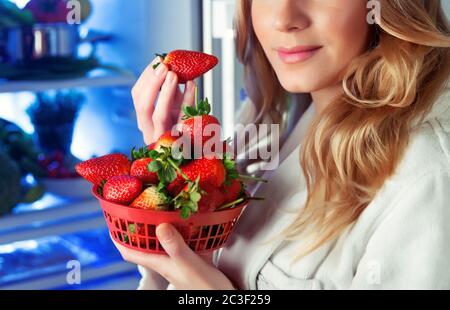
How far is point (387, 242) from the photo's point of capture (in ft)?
2.89

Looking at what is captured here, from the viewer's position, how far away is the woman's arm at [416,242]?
2.84ft

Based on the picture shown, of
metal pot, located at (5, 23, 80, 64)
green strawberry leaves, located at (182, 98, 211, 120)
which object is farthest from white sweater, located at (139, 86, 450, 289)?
metal pot, located at (5, 23, 80, 64)

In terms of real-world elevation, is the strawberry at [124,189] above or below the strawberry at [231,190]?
above

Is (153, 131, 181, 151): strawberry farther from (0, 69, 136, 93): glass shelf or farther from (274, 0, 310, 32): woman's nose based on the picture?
(0, 69, 136, 93): glass shelf

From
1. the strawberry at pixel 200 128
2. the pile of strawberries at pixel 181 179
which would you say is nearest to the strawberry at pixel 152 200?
the pile of strawberries at pixel 181 179

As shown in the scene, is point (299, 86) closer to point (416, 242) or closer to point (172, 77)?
point (172, 77)

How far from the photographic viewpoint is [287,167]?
44.8 inches

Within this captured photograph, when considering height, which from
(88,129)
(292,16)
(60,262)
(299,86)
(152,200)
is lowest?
(60,262)

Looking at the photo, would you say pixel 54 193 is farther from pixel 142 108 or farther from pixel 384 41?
pixel 384 41

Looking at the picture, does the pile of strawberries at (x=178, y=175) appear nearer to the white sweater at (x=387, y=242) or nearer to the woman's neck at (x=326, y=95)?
the white sweater at (x=387, y=242)

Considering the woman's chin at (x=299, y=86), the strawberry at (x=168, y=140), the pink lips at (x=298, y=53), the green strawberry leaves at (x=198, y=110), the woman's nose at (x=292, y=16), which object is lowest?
the strawberry at (x=168, y=140)

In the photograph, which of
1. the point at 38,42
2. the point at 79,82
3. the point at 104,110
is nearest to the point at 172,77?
the point at 79,82

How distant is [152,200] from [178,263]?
0.11m
